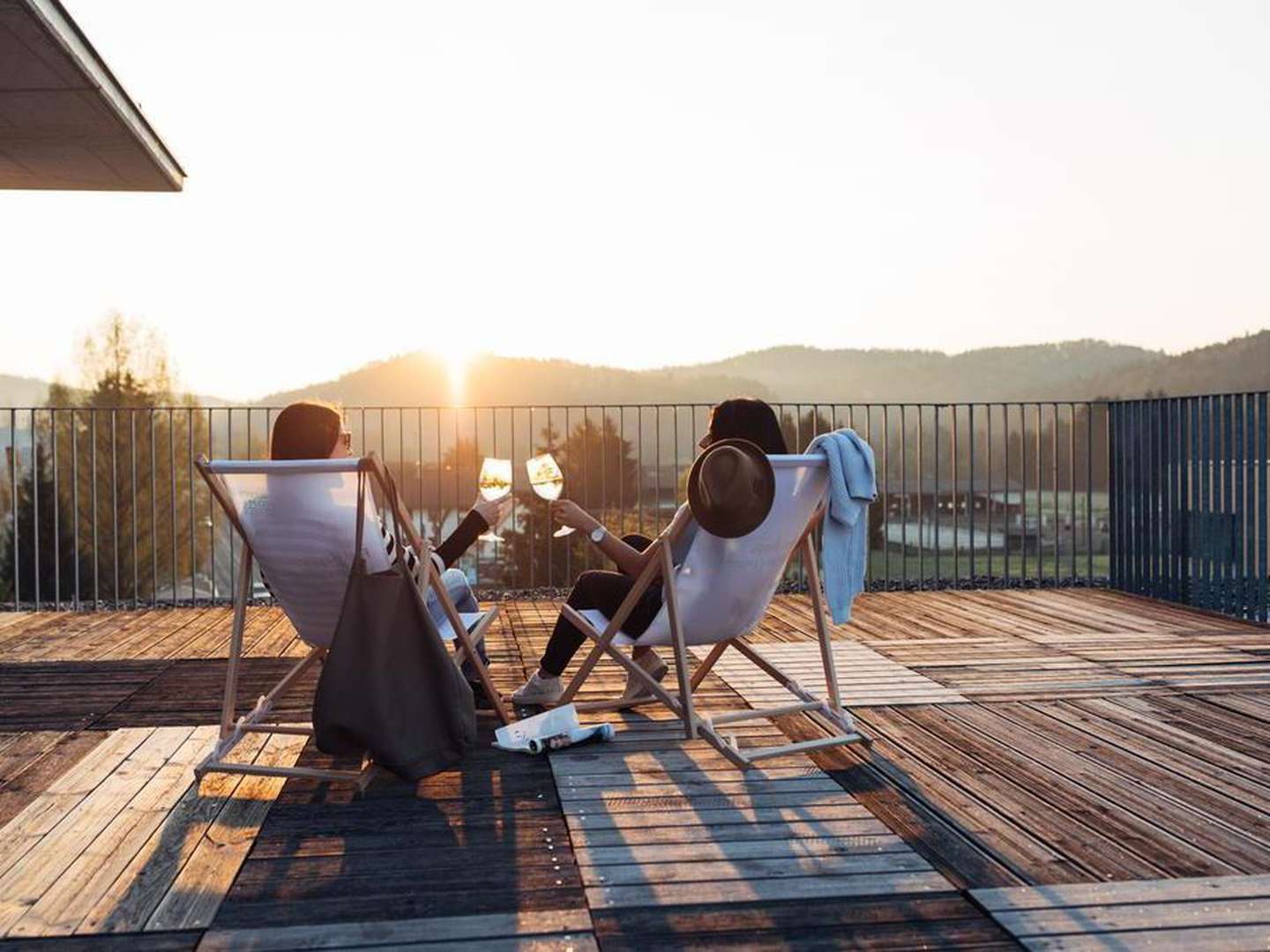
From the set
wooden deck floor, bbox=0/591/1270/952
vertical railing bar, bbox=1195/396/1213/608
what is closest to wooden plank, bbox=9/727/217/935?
wooden deck floor, bbox=0/591/1270/952

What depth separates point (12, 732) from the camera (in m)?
3.72

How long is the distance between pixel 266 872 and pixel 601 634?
125 cm

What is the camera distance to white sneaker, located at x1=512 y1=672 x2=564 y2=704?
13.0 ft

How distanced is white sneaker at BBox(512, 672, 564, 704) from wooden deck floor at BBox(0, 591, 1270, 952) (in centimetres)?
27

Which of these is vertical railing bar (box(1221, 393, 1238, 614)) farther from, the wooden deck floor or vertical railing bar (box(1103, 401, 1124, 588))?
the wooden deck floor

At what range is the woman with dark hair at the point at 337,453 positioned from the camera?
340 cm

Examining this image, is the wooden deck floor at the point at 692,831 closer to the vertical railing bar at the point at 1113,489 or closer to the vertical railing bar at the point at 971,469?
the vertical railing bar at the point at 971,469

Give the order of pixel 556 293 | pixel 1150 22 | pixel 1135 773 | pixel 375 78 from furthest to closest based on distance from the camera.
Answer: pixel 556 293, pixel 375 78, pixel 1150 22, pixel 1135 773

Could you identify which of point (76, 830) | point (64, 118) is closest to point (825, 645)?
point (76, 830)

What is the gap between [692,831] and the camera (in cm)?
269

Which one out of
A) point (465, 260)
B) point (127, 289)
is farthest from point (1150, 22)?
point (127, 289)

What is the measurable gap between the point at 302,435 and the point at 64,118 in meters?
2.84

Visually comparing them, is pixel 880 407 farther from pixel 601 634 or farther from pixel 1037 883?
pixel 1037 883

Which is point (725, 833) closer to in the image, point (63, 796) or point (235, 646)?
point (235, 646)
